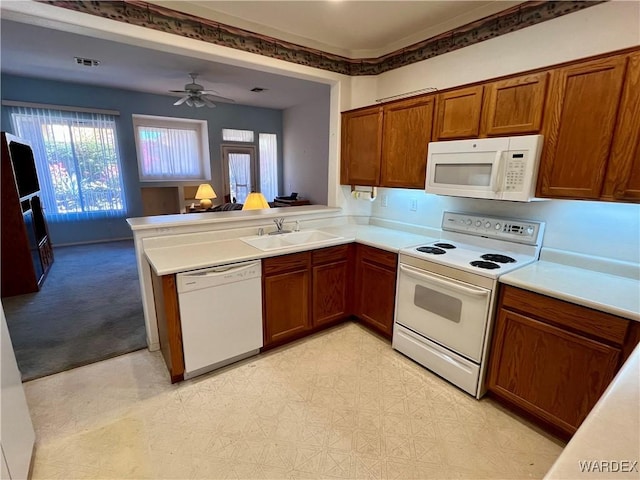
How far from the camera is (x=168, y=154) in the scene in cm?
638

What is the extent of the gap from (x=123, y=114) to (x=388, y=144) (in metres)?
5.38

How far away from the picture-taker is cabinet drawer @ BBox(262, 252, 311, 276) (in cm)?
238

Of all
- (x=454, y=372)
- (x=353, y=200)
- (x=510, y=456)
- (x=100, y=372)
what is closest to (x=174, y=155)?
(x=353, y=200)

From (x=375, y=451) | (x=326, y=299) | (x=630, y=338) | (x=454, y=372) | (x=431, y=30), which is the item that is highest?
(x=431, y=30)

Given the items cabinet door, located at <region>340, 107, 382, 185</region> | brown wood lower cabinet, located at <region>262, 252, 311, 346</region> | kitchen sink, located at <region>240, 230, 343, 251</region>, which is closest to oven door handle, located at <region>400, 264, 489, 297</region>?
kitchen sink, located at <region>240, 230, 343, 251</region>

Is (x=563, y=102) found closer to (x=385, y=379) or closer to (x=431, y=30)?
(x=431, y=30)

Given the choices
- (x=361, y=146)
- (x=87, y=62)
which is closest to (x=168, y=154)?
(x=87, y=62)

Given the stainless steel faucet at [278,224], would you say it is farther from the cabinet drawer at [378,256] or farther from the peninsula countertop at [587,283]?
the peninsula countertop at [587,283]

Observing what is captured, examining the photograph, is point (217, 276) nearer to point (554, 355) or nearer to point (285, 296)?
point (285, 296)

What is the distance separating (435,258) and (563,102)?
1178 mm

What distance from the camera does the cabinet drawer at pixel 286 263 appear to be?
2.38 m

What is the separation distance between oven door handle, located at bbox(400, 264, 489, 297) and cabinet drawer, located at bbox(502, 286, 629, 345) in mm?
131

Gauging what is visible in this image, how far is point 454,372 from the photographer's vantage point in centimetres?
215

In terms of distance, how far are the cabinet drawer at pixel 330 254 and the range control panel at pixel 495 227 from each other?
Result: 924 millimetres
